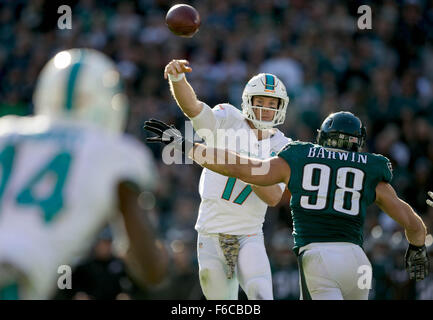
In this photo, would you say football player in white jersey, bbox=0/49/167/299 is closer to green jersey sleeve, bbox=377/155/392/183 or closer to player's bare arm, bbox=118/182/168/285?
player's bare arm, bbox=118/182/168/285

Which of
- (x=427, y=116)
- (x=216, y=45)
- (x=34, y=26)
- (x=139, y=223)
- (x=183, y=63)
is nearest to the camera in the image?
(x=139, y=223)

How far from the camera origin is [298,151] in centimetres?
538

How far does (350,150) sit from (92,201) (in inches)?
100

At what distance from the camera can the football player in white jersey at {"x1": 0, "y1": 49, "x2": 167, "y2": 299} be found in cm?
343

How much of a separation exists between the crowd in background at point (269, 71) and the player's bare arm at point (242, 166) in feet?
12.1

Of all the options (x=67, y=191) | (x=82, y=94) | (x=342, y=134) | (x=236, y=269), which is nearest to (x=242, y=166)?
(x=342, y=134)

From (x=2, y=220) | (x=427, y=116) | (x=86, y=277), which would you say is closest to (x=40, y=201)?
(x=2, y=220)

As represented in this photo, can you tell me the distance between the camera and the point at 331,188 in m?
5.32

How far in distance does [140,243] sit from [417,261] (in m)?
2.92

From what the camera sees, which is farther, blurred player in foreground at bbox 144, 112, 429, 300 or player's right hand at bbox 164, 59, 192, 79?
player's right hand at bbox 164, 59, 192, 79

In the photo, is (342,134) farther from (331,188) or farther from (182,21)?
(182,21)

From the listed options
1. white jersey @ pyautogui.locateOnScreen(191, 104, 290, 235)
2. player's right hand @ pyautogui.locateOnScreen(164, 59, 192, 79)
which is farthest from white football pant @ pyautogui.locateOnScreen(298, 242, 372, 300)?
player's right hand @ pyautogui.locateOnScreen(164, 59, 192, 79)

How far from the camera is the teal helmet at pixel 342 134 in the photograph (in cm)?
548
